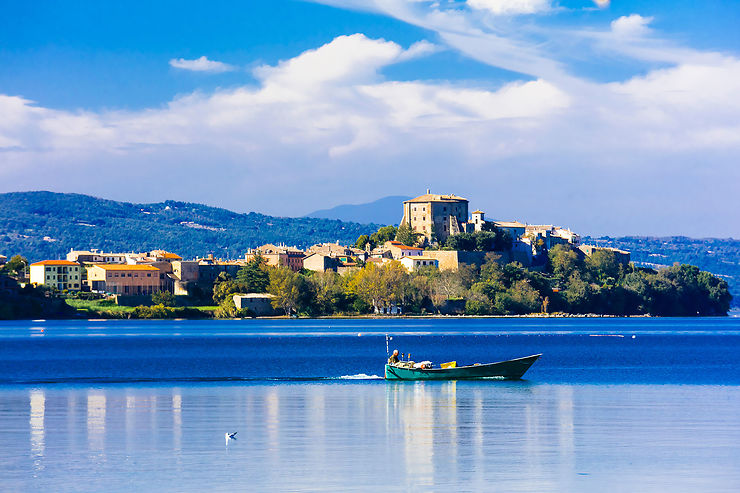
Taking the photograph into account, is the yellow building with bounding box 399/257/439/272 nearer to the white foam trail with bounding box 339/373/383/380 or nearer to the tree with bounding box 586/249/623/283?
the tree with bounding box 586/249/623/283

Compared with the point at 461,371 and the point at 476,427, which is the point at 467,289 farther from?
the point at 476,427

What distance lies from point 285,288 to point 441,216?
27.2m

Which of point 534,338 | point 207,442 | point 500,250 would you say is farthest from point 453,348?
point 500,250

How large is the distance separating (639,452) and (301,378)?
1903 centimetres

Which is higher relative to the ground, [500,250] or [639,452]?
[500,250]

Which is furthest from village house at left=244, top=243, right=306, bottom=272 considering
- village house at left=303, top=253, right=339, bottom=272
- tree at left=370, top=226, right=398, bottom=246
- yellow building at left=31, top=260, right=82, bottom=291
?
yellow building at left=31, top=260, right=82, bottom=291

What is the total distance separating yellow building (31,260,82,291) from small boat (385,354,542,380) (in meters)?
91.6

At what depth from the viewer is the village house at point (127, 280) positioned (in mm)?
118500

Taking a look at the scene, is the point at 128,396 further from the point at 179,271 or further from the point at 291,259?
the point at 291,259

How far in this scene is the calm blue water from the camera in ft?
61.0

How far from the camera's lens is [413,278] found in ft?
375

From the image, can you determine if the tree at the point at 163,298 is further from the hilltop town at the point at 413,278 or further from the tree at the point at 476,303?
the tree at the point at 476,303

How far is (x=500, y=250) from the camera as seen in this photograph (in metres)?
123

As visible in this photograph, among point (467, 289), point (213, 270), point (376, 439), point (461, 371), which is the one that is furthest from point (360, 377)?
point (213, 270)
